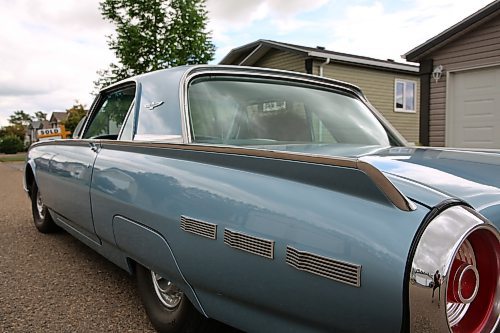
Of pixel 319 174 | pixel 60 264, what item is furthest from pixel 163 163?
pixel 60 264

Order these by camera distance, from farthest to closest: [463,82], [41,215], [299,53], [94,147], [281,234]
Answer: [299,53], [463,82], [41,215], [94,147], [281,234]

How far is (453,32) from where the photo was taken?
959 cm

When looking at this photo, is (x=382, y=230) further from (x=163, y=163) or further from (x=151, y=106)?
(x=151, y=106)

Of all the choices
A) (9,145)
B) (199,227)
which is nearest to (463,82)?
(199,227)

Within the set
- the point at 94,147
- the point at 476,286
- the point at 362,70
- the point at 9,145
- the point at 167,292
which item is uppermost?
the point at 362,70

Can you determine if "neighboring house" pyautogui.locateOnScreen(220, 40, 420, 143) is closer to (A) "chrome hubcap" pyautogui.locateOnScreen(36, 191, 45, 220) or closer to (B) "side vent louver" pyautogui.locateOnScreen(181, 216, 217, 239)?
(A) "chrome hubcap" pyautogui.locateOnScreen(36, 191, 45, 220)

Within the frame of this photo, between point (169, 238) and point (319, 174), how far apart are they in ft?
2.60

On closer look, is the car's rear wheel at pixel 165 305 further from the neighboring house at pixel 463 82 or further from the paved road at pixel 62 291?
the neighboring house at pixel 463 82

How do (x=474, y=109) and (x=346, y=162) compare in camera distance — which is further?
(x=474, y=109)

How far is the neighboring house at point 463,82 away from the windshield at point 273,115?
24.3 feet

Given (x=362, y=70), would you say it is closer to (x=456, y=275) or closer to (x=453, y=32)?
(x=453, y=32)

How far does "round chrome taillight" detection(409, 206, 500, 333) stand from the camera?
1.14m

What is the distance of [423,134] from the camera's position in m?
10.6

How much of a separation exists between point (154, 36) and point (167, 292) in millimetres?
18503
